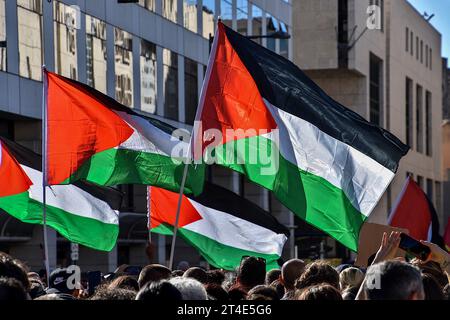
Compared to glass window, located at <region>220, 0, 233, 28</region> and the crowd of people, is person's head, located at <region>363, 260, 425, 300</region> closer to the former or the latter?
the crowd of people

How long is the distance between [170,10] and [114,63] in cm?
498

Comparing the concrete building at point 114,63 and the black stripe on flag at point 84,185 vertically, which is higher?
the concrete building at point 114,63

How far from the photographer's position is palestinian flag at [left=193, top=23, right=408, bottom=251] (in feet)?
33.9

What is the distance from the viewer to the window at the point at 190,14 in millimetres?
37219

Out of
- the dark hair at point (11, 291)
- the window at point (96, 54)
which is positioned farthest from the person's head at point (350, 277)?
the window at point (96, 54)

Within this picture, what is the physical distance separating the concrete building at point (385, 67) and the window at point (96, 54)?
104 feet

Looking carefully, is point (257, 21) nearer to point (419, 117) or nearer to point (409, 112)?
point (409, 112)

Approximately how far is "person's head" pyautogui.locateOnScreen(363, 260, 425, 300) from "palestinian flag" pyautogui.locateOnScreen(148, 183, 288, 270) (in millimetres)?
7310

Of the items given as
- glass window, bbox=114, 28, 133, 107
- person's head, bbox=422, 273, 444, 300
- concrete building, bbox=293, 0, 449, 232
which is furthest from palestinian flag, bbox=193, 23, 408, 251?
concrete building, bbox=293, 0, 449, 232

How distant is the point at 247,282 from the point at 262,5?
117 feet

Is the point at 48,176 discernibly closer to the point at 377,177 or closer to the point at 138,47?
the point at 377,177

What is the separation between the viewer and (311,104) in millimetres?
10828

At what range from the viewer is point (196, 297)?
5.48m

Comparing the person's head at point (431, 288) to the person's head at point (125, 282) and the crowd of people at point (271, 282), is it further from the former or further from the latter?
the person's head at point (125, 282)
